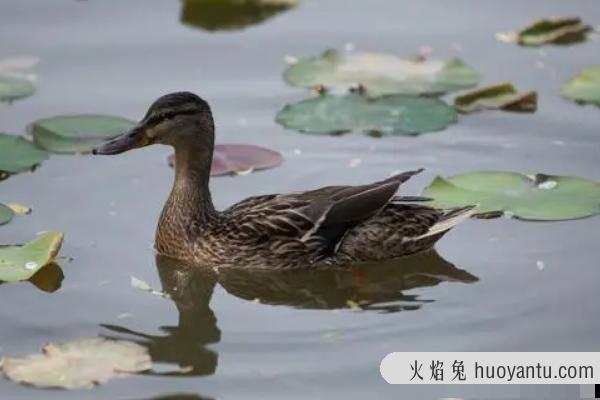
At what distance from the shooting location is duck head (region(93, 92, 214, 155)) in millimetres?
11422

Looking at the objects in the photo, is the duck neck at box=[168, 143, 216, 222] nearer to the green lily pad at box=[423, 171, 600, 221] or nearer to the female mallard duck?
the female mallard duck

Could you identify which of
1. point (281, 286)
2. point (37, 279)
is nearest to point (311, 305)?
point (281, 286)

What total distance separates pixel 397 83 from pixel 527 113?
3.53ft

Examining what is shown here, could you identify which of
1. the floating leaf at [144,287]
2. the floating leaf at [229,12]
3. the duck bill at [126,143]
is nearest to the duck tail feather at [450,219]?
the floating leaf at [144,287]

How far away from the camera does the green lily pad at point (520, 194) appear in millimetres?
11711

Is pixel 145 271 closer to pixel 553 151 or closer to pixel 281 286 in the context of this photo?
pixel 281 286

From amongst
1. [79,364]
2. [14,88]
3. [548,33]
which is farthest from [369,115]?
[79,364]

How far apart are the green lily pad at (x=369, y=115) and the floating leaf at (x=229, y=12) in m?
2.18

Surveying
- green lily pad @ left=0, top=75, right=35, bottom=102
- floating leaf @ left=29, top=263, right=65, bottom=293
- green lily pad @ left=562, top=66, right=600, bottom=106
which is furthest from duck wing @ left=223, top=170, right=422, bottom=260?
green lily pad @ left=0, top=75, right=35, bottom=102

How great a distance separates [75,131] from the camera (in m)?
13.0

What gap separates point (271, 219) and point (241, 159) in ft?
4.73

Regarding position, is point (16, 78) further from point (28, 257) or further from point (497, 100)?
point (497, 100)

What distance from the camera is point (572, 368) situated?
32.0ft

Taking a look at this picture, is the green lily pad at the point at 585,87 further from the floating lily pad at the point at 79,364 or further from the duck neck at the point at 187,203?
the floating lily pad at the point at 79,364
